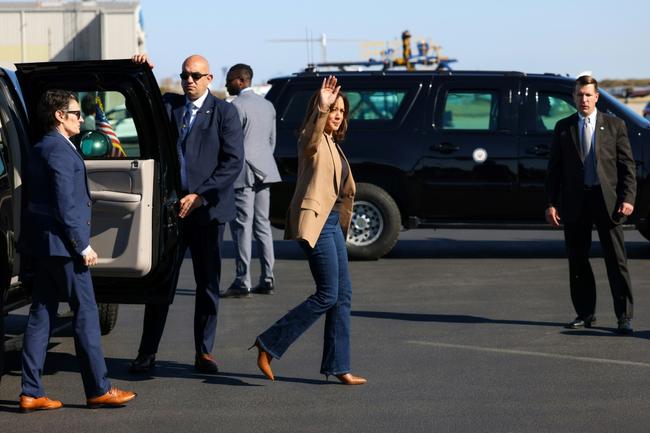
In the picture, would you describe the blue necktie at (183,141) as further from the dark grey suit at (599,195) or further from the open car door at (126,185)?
the dark grey suit at (599,195)

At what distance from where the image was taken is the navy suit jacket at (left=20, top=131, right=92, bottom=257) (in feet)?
21.8

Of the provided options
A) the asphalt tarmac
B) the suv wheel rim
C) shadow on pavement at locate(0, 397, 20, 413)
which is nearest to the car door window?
the suv wheel rim

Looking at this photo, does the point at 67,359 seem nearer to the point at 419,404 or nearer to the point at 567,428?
the point at 419,404

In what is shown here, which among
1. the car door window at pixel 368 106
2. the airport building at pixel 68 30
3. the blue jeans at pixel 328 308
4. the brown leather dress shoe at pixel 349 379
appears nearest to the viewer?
the blue jeans at pixel 328 308

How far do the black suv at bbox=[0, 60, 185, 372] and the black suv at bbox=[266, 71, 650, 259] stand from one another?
6.24m

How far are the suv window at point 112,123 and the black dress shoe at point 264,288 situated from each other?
1.57 meters

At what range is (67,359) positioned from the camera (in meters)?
8.52

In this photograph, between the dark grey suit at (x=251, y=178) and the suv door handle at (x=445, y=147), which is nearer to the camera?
the dark grey suit at (x=251, y=178)

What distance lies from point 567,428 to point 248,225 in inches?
210

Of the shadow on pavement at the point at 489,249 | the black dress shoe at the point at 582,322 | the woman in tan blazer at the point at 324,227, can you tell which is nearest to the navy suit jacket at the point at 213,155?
the woman in tan blazer at the point at 324,227

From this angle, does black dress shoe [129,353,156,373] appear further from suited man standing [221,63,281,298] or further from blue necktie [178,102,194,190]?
suited man standing [221,63,281,298]

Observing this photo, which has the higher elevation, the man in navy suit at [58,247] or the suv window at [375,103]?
the suv window at [375,103]

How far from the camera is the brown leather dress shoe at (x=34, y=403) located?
6.85m

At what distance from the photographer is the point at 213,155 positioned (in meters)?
7.90
